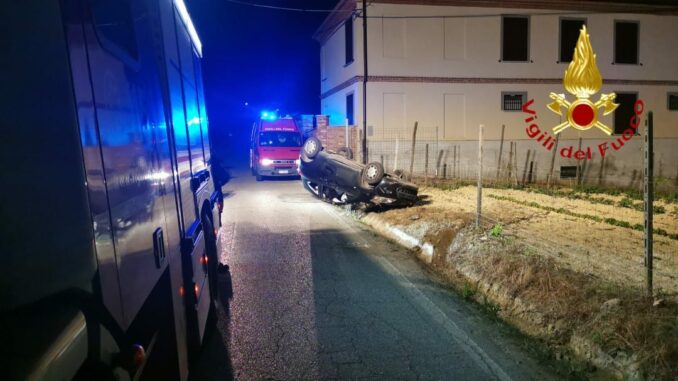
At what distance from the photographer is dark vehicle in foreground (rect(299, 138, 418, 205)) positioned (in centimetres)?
1142

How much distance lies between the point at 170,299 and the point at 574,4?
22973 mm

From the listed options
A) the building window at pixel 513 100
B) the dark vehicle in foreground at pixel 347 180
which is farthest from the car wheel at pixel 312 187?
the building window at pixel 513 100

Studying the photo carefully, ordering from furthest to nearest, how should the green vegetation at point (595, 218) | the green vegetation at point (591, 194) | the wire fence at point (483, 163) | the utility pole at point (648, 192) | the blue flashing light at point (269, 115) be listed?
1. the blue flashing light at point (269, 115)
2. the wire fence at point (483, 163)
3. the green vegetation at point (591, 194)
4. the green vegetation at point (595, 218)
5. the utility pole at point (648, 192)

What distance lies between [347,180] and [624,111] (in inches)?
669

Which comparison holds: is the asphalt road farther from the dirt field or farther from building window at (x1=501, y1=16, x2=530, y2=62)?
building window at (x1=501, y1=16, x2=530, y2=62)

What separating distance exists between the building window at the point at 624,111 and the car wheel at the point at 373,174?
16.4 meters

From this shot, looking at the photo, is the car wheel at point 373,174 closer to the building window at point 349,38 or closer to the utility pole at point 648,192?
the utility pole at point 648,192

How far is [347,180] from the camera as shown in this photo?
12297 mm

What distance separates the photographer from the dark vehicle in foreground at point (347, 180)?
37.5ft

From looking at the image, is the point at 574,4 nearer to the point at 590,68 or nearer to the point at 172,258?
the point at 590,68

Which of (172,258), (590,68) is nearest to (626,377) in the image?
(172,258)

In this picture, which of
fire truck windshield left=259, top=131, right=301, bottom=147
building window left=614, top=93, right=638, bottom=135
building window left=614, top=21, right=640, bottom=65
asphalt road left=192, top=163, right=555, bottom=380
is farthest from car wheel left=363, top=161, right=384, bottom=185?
building window left=614, top=21, right=640, bottom=65

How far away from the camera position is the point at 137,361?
2.02 meters

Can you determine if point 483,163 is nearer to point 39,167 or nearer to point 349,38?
point 349,38
